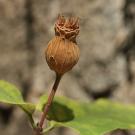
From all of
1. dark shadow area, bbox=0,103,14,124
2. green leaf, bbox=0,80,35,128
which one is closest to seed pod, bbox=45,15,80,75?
green leaf, bbox=0,80,35,128

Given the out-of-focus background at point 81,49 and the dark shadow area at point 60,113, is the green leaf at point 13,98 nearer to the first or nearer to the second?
the dark shadow area at point 60,113

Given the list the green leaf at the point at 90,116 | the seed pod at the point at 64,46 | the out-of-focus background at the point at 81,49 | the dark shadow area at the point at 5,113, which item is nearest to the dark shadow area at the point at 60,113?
the green leaf at the point at 90,116

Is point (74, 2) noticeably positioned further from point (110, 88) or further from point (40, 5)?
point (110, 88)

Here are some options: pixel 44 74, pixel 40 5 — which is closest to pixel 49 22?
pixel 40 5

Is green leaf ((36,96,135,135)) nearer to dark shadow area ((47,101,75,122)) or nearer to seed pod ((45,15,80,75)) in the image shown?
dark shadow area ((47,101,75,122))

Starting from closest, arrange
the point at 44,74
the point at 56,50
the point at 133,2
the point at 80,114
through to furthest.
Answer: the point at 56,50 < the point at 80,114 < the point at 133,2 < the point at 44,74
